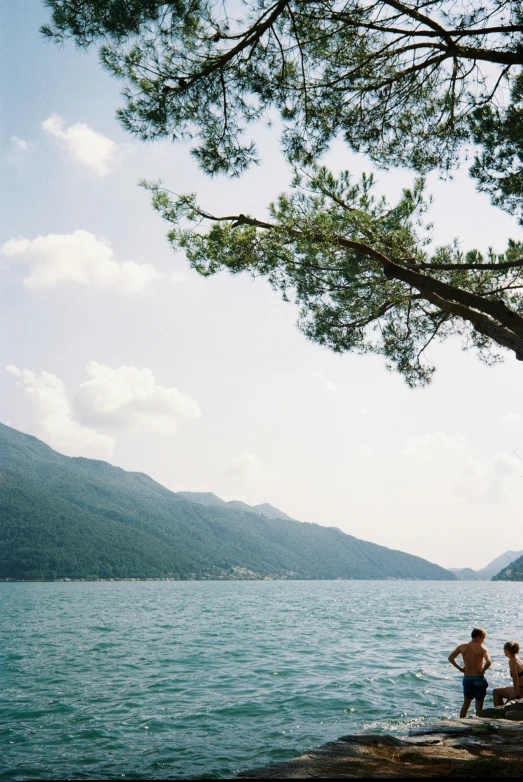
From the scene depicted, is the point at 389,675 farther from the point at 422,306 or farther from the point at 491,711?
the point at 422,306

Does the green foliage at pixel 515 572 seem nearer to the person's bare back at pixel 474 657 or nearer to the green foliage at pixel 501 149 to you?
the person's bare back at pixel 474 657

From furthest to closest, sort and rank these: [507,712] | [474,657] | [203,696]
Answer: [203,696], [474,657], [507,712]

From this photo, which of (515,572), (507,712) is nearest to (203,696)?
(507,712)

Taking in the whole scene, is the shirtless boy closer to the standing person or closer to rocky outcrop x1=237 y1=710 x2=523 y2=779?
the standing person

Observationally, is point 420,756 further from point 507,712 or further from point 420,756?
point 507,712

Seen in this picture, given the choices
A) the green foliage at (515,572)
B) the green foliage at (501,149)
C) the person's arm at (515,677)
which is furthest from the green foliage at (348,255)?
the green foliage at (515,572)

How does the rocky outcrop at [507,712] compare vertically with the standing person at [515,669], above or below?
below

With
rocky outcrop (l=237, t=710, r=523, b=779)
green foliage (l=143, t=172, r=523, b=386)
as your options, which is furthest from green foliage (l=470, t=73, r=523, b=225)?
rocky outcrop (l=237, t=710, r=523, b=779)

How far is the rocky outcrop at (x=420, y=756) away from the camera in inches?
207

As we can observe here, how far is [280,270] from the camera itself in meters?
9.55

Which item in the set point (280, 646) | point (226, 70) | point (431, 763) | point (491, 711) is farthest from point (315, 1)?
point (280, 646)

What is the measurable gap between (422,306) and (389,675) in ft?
35.2

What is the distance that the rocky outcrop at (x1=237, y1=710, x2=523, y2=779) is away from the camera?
5.27m

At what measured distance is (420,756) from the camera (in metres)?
6.23
